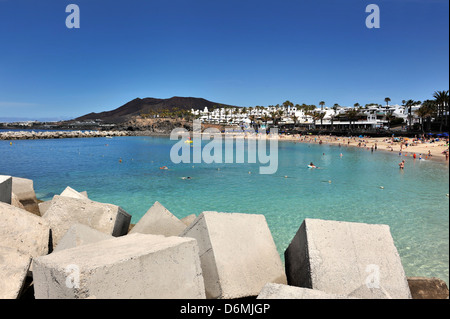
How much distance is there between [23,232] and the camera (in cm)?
489

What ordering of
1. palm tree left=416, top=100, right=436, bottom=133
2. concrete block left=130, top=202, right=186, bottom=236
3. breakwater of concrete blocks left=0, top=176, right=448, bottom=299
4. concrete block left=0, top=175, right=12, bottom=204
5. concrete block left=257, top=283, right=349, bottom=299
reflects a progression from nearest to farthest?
concrete block left=257, top=283, right=349, bottom=299
breakwater of concrete blocks left=0, top=176, right=448, bottom=299
concrete block left=130, top=202, right=186, bottom=236
concrete block left=0, top=175, right=12, bottom=204
palm tree left=416, top=100, right=436, bottom=133

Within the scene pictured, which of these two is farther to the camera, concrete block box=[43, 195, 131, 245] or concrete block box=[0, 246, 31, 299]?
concrete block box=[43, 195, 131, 245]

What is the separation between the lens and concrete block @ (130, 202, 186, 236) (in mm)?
6305

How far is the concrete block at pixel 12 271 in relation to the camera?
3.67 metres

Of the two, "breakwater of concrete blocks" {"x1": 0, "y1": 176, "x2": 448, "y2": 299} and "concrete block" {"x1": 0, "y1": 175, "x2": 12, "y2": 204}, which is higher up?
"concrete block" {"x1": 0, "y1": 175, "x2": 12, "y2": 204}

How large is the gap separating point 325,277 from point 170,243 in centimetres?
221

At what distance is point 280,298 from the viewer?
288 centimetres

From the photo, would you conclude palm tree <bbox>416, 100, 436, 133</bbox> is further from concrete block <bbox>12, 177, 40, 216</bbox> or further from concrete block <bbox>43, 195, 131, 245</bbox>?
concrete block <bbox>12, 177, 40, 216</bbox>

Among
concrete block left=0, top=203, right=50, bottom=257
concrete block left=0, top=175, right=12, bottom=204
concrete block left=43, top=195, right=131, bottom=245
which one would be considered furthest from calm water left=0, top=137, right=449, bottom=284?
concrete block left=0, top=203, right=50, bottom=257

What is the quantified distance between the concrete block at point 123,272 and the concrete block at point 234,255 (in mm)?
503

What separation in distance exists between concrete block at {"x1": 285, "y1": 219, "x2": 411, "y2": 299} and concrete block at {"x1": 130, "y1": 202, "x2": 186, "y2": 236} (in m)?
2.99

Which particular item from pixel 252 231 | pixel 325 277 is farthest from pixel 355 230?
pixel 252 231

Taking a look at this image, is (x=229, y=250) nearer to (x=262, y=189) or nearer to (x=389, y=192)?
(x=262, y=189)

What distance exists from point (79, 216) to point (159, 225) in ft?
5.58
